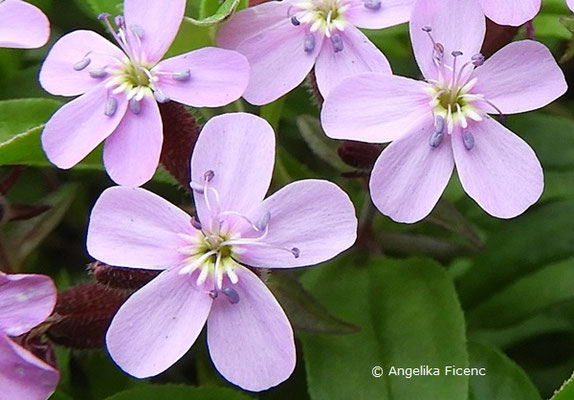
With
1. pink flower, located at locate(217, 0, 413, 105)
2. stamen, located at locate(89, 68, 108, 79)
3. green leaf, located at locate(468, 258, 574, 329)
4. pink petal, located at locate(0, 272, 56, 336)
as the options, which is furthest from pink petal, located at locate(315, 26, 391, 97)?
green leaf, located at locate(468, 258, 574, 329)

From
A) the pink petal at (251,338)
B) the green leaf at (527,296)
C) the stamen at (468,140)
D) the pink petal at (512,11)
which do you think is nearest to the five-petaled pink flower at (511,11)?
the pink petal at (512,11)

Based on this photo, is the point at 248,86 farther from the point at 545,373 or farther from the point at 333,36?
the point at 545,373

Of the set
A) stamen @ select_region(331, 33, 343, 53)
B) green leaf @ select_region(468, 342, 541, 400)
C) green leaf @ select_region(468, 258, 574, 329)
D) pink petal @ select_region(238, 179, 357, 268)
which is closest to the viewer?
pink petal @ select_region(238, 179, 357, 268)

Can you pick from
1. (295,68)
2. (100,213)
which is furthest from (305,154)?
(100,213)

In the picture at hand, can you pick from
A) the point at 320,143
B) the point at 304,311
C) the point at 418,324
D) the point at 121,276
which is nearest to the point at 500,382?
the point at 418,324

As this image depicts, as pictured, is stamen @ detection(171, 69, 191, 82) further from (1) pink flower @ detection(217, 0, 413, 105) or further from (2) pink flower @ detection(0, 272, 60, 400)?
(2) pink flower @ detection(0, 272, 60, 400)

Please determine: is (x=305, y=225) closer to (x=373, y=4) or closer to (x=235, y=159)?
(x=235, y=159)

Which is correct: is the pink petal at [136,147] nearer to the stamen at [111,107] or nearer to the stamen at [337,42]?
the stamen at [111,107]
